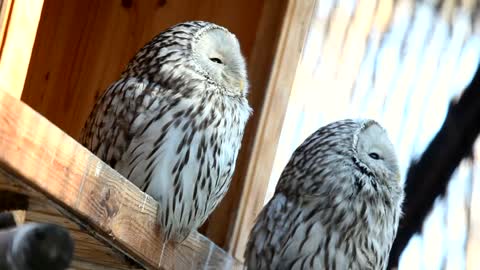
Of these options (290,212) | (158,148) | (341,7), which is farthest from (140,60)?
(341,7)

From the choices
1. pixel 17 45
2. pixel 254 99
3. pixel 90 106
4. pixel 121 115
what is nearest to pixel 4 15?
pixel 17 45

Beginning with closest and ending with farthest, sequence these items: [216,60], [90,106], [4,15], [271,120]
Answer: [4,15], [216,60], [271,120], [90,106]

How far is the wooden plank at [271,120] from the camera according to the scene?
3.18 m

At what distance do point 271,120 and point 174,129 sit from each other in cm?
56

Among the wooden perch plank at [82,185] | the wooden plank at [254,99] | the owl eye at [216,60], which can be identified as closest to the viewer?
the wooden perch plank at [82,185]

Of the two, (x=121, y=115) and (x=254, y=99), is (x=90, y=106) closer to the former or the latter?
(x=254, y=99)

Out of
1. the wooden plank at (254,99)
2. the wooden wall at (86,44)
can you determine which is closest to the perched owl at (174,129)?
the wooden plank at (254,99)

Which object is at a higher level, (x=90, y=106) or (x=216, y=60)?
(x=216, y=60)

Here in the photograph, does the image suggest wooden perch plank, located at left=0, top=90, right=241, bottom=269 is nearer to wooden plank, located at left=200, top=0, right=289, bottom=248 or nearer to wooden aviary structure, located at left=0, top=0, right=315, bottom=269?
wooden aviary structure, located at left=0, top=0, right=315, bottom=269

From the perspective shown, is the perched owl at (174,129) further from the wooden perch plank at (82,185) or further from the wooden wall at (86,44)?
the wooden wall at (86,44)

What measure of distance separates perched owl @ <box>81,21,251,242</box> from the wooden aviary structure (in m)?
0.11

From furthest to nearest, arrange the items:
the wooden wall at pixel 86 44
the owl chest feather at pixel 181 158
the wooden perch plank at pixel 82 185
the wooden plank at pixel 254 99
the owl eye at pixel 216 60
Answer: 1. the wooden wall at pixel 86 44
2. the wooden plank at pixel 254 99
3. the owl eye at pixel 216 60
4. the owl chest feather at pixel 181 158
5. the wooden perch plank at pixel 82 185

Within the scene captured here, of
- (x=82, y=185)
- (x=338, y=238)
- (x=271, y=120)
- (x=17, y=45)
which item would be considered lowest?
(x=338, y=238)

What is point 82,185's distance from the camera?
2.25 meters
